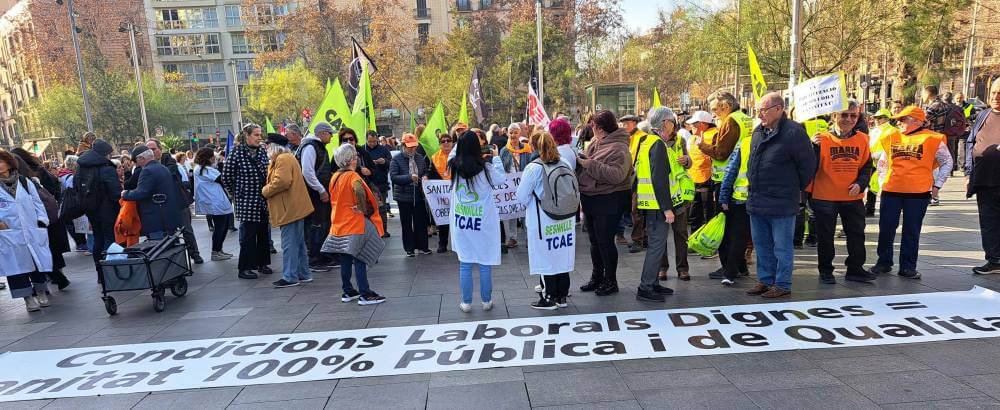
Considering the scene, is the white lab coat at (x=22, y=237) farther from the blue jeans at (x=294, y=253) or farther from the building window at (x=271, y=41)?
the building window at (x=271, y=41)

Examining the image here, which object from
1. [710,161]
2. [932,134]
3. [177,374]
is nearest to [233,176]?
[177,374]

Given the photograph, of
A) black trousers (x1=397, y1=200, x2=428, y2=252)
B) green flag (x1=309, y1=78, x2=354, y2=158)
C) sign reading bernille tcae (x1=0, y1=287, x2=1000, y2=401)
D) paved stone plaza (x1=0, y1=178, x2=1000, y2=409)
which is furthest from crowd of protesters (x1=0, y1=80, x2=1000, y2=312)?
green flag (x1=309, y1=78, x2=354, y2=158)

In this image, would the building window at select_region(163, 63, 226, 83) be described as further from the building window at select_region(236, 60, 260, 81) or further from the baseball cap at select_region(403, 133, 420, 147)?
the baseball cap at select_region(403, 133, 420, 147)

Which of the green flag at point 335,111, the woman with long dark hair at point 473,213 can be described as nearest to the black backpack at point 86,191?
the green flag at point 335,111

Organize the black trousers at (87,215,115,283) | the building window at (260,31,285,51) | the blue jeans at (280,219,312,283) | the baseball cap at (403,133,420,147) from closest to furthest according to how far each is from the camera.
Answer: the blue jeans at (280,219,312,283), the black trousers at (87,215,115,283), the baseball cap at (403,133,420,147), the building window at (260,31,285,51)

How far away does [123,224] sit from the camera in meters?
7.29

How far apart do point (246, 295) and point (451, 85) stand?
1261 inches

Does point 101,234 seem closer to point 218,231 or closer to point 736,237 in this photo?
point 218,231

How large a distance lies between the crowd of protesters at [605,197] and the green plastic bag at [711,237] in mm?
114

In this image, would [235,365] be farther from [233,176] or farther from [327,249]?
[233,176]

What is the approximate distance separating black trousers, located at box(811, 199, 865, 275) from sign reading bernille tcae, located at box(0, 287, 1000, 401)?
69 centimetres

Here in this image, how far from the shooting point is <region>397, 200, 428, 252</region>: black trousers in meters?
8.38

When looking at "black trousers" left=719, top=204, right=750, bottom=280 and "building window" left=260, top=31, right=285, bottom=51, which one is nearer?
"black trousers" left=719, top=204, right=750, bottom=280

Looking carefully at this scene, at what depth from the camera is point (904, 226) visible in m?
5.93
